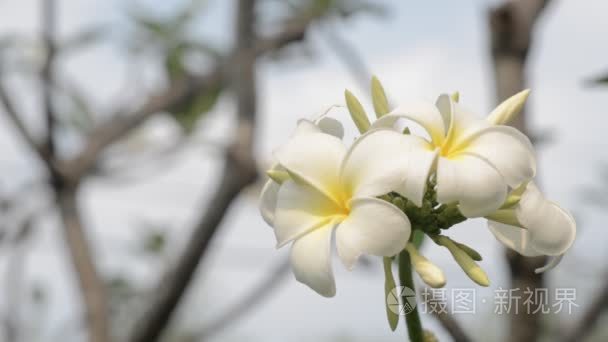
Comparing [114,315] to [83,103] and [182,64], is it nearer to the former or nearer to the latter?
[83,103]

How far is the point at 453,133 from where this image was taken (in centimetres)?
38

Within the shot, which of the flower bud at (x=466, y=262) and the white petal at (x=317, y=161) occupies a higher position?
the white petal at (x=317, y=161)

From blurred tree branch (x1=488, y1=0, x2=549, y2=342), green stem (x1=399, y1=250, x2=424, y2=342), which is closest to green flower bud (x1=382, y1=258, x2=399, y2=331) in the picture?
green stem (x1=399, y1=250, x2=424, y2=342)

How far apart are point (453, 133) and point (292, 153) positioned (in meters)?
Result: 0.08

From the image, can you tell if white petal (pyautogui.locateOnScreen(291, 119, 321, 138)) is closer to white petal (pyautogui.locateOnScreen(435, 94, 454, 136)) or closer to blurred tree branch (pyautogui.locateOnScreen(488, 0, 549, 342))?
white petal (pyautogui.locateOnScreen(435, 94, 454, 136))

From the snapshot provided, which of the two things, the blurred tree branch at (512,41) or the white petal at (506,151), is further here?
the blurred tree branch at (512,41)

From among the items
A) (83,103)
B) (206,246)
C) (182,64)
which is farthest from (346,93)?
(83,103)

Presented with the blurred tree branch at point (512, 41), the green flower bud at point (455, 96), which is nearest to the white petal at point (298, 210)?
the green flower bud at point (455, 96)

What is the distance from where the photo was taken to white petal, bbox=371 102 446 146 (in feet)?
1.20

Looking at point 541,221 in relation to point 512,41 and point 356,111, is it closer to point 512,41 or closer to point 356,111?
point 356,111

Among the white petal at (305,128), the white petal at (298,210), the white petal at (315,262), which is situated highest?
the white petal at (305,128)

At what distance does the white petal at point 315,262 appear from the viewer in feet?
1.13

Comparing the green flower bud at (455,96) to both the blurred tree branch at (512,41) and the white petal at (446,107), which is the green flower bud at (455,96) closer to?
the white petal at (446,107)

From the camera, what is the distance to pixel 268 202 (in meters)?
0.42
